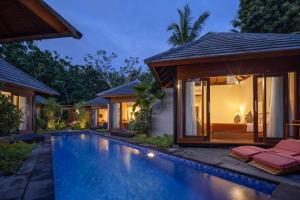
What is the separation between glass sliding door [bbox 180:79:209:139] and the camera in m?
8.57

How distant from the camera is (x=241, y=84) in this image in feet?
48.0

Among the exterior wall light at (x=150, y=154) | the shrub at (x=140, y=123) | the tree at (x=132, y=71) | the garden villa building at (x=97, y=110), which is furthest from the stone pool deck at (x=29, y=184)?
the tree at (x=132, y=71)

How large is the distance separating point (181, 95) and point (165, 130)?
389cm

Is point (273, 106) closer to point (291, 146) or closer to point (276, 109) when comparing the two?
point (276, 109)

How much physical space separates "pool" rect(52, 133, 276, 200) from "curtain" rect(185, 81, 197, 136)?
1524 mm

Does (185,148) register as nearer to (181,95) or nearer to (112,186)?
(181,95)

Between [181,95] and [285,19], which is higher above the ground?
[285,19]

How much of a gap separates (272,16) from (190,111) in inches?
580

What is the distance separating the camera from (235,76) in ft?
29.2

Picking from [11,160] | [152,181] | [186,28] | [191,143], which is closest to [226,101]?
[191,143]

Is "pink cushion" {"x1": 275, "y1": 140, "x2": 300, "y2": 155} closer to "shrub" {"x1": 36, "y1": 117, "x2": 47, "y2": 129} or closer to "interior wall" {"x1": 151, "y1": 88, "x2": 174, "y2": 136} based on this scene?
"interior wall" {"x1": 151, "y1": 88, "x2": 174, "y2": 136}

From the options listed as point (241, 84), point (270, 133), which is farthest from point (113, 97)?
point (270, 133)

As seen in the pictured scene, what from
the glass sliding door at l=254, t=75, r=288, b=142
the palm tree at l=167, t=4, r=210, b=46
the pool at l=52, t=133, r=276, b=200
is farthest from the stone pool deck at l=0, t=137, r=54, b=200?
the palm tree at l=167, t=4, r=210, b=46

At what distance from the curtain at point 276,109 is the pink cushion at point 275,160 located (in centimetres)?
252
